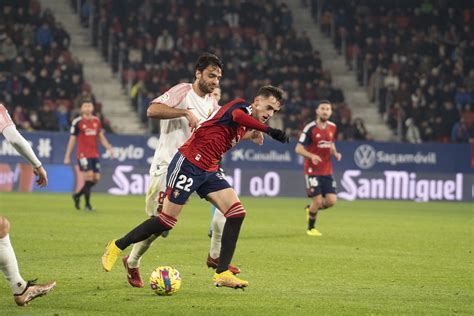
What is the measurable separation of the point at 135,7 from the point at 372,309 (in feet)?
98.8

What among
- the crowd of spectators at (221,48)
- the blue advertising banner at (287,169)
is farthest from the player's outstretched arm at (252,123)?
the crowd of spectators at (221,48)

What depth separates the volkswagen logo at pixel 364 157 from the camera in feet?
104

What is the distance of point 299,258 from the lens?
13.8 metres

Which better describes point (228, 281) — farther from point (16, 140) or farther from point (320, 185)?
point (320, 185)

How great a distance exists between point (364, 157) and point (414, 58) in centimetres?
738

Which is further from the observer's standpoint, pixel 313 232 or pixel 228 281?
pixel 313 232

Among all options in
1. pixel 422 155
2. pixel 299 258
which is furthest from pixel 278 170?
pixel 299 258

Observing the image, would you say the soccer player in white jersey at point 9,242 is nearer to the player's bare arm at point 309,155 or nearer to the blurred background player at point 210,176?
the blurred background player at point 210,176

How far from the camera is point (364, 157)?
3186 centimetres

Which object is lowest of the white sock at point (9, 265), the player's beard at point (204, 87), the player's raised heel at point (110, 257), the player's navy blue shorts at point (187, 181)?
the player's raised heel at point (110, 257)

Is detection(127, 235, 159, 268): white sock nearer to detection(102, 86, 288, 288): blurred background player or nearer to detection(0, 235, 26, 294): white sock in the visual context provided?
detection(102, 86, 288, 288): blurred background player

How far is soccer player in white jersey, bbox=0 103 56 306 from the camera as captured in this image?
829 centimetres

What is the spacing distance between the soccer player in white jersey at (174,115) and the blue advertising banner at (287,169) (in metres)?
18.0

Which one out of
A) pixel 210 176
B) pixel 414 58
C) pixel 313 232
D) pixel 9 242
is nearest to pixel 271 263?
pixel 210 176
